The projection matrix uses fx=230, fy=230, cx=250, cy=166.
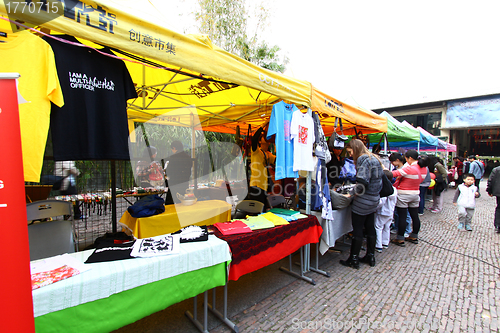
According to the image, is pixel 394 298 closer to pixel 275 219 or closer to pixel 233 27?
pixel 275 219

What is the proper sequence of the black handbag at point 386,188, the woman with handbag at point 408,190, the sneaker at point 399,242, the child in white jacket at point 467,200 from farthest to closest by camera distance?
1. the child in white jacket at point 467,200
2. the sneaker at point 399,242
3. the woman with handbag at point 408,190
4. the black handbag at point 386,188

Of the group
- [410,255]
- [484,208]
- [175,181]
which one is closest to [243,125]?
[175,181]

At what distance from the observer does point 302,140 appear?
3148 millimetres

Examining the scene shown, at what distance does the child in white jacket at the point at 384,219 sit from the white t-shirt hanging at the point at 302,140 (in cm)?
204

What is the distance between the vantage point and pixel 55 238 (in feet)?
8.13

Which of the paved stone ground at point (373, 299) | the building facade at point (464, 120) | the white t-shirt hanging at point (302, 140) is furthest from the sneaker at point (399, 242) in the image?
the building facade at point (464, 120)

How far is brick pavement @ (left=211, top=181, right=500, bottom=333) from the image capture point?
7.84 ft

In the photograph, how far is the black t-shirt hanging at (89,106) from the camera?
163 centimetres

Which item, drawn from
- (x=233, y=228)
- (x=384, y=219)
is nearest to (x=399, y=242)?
(x=384, y=219)

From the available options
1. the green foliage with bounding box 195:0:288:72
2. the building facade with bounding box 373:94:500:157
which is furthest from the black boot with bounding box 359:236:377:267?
the building facade with bounding box 373:94:500:157

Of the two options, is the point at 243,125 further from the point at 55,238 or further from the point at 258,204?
the point at 55,238

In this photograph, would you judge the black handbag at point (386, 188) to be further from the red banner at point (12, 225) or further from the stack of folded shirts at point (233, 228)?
the red banner at point (12, 225)

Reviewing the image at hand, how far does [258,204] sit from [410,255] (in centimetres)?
305

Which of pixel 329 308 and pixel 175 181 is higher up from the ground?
pixel 175 181
